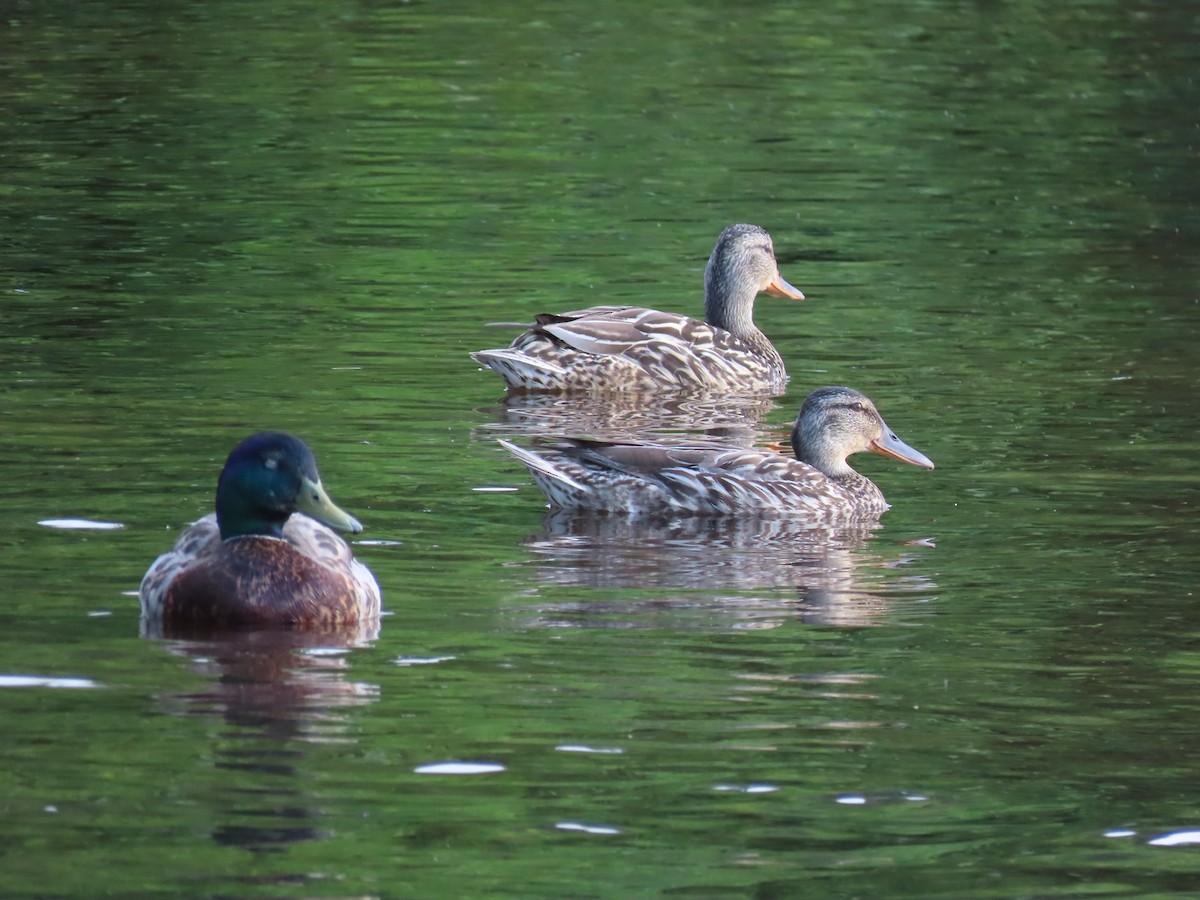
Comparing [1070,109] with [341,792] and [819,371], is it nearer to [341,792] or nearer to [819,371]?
[819,371]

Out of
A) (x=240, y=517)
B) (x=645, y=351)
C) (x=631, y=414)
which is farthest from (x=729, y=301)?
(x=240, y=517)

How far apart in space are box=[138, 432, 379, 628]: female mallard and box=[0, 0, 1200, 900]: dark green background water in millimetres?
194

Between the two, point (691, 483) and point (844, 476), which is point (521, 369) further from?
point (691, 483)

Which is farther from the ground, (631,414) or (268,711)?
(268,711)

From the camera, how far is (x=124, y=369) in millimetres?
15422

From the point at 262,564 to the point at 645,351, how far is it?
22.3 feet

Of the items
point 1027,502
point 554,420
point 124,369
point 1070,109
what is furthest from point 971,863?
point 1070,109

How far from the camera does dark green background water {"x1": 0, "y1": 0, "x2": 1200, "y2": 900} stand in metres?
7.80

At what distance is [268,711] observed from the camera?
875cm

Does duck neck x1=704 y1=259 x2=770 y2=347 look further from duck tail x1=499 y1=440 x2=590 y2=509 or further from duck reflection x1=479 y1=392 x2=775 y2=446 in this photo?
duck tail x1=499 y1=440 x2=590 y2=509

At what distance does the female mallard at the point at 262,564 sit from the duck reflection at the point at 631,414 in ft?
14.8

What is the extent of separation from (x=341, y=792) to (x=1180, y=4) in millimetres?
28151

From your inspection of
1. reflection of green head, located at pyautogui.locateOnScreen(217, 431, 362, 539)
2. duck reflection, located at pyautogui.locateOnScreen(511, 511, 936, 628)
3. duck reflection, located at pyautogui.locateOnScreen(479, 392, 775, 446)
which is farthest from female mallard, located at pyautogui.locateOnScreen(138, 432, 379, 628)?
duck reflection, located at pyautogui.locateOnScreen(479, 392, 775, 446)

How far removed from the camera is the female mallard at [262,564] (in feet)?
32.0
